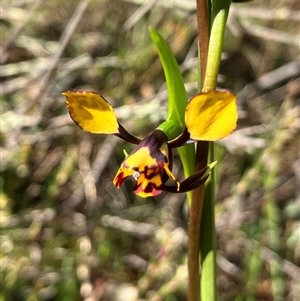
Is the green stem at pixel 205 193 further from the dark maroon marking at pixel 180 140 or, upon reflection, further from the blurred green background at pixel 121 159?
the blurred green background at pixel 121 159

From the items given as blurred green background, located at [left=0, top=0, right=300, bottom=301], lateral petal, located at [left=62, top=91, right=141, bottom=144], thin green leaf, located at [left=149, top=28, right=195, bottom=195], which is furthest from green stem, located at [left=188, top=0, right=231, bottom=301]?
blurred green background, located at [left=0, top=0, right=300, bottom=301]

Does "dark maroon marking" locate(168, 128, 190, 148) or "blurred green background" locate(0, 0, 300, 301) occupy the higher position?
"dark maroon marking" locate(168, 128, 190, 148)

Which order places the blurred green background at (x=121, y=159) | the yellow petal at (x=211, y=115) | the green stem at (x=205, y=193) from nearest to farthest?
the yellow petal at (x=211, y=115)
the green stem at (x=205, y=193)
the blurred green background at (x=121, y=159)

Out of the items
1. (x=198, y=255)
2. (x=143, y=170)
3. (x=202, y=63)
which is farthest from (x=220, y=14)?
(x=198, y=255)

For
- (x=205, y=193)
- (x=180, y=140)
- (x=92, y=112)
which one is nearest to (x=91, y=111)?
(x=92, y=112)

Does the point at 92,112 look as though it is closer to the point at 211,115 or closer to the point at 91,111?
the point at 91,111

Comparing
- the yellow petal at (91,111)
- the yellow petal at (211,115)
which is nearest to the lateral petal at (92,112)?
the yellow petal at (91,111)

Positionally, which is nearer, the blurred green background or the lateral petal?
the lateral petal

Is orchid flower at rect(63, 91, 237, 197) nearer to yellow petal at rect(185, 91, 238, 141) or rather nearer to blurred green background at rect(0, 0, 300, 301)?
yellow petal at rect(185, 91, 238, 141)

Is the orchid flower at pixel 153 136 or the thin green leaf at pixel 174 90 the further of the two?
the thin green leaf at pixel 174 90
